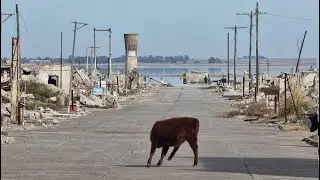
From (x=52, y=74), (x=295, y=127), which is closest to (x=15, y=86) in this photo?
(x=295, y=127)

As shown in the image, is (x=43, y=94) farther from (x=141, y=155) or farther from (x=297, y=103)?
(x=141, y=155)

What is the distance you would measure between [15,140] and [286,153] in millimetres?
10951

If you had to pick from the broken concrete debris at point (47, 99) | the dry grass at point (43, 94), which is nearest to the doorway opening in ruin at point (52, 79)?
the broken concrete debris at point (47, 99)

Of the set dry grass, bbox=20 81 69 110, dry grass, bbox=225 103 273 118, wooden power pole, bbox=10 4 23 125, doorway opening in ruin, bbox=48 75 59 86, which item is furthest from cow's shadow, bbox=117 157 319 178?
doorway opening in ruin, bbox=48 75 59 86

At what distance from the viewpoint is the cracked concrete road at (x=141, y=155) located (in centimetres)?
1739

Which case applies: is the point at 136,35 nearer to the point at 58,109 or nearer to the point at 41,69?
the point at 41,69

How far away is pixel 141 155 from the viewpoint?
23.1 meters

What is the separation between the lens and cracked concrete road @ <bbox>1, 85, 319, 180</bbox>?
1739 cm

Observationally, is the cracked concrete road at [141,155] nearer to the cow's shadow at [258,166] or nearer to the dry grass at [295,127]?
the cow's shadow at [258,166]

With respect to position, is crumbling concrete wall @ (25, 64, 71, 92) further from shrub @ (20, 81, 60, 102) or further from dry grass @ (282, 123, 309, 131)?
dry grass @ (282, 123, 309, 131)

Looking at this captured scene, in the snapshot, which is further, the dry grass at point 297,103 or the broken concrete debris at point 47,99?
the dry grass at point 297,103

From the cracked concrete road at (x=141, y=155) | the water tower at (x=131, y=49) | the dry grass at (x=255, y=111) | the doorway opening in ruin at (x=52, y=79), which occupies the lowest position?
the dry grass at (x=255, y=111)

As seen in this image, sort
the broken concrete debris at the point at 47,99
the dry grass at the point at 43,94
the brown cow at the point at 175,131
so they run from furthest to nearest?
the dry grass at the point at 43,94 < the broken concrete debris at the point at 47,99 < the brown cow at the point at 175,131

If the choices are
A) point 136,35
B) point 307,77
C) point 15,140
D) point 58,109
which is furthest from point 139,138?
point 136,35
